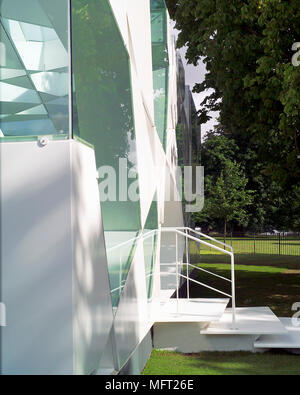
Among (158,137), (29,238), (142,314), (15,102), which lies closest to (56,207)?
(29,238)

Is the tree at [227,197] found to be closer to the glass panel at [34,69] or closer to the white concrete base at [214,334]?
the white concrete base at [214,334]

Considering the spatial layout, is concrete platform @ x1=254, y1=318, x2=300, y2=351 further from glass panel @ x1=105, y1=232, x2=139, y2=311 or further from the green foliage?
the green foliage

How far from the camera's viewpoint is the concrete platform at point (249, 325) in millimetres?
7297

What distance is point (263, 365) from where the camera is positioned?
7.05 metres

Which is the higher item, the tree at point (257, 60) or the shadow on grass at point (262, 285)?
the tree at point (257, 60)

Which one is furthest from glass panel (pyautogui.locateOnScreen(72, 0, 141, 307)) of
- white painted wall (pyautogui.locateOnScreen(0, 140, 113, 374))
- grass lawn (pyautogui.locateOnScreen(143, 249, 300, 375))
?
grass lawn (pyautogui.locateOnScreen(143, 249, 300, 375))

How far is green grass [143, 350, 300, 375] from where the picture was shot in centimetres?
680

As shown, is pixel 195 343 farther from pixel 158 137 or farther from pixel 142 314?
pixel 158 137

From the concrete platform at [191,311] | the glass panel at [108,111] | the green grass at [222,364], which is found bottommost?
the green grass at [222,364]

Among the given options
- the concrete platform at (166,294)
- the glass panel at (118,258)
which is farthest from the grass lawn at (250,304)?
the glass panel at (118,258)

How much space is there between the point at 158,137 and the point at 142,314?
3.65m

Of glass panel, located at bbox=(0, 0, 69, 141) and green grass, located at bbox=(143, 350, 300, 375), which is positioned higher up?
glass panel, located at bbox=(0, 0, 69, 141)

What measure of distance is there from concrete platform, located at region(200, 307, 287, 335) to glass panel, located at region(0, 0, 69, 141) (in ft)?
15.4

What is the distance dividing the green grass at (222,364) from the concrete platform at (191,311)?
0.52m
